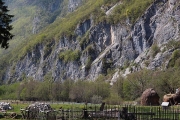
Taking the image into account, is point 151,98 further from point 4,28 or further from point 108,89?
point 108,89

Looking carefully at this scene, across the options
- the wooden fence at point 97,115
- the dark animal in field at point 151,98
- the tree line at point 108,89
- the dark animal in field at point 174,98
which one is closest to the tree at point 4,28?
the wooden fence at point 97,115

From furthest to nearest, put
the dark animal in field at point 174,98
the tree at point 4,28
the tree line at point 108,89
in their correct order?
1. the tree line at point 108,89
2. the dark animal in field at point 174,98
3. the tree at point 4,28

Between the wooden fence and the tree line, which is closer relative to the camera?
the wooden fence

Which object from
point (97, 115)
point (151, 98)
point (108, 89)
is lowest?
point (97, 115)

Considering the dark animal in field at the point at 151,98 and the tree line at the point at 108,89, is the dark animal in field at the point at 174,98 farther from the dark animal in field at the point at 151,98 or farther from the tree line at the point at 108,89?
the tree line at the point at 108,89

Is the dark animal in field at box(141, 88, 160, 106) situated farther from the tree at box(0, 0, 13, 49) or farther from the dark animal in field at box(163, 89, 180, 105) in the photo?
the tree at box(0, 0, 13, 49)

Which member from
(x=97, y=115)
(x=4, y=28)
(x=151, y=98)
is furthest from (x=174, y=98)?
(x=4, y=28)

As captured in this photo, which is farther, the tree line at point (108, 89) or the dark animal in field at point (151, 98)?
the tree line at point (108, 89)

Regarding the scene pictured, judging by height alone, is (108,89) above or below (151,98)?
above

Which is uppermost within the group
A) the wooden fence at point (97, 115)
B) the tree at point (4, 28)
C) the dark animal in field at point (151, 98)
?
the tree at point (4, 28)

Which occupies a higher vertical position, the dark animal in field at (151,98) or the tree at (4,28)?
the tree at (4,28)

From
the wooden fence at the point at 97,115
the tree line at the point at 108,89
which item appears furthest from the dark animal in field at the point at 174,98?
the wooden fence at the point at 97,115

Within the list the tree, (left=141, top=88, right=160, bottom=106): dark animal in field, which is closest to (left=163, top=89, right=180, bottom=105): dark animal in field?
(left=141, top=88, right=160, bottom=106): dark animal in field

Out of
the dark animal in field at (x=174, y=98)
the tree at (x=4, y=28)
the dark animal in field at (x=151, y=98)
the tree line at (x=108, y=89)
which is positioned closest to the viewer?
the tree at (x=4, y=28)
